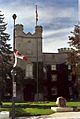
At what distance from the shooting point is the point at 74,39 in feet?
154

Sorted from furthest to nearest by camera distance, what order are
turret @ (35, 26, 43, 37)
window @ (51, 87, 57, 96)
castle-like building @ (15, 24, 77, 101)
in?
window @ (51, 87, 57, 96) < castle-like building @ (15, 24, 77, 101) < turret @ (35, 26, 43, 37)

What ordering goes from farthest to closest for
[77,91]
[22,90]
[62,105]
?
[77,91]
[22,90]
[62,105]

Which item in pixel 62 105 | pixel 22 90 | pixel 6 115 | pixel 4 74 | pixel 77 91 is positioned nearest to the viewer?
pixel 6 115

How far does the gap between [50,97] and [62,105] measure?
143ft

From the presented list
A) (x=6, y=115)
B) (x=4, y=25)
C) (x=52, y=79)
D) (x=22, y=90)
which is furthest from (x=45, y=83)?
(x=6, y=115)

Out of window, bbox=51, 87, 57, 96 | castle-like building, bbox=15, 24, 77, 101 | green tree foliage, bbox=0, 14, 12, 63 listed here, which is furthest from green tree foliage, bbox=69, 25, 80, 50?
A: window, bbox=51, 87, 57, 96

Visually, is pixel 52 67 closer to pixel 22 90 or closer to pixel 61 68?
pixel 61 68

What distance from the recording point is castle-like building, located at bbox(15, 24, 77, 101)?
237 ft

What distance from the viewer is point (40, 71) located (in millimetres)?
73875

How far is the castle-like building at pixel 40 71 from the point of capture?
237ft

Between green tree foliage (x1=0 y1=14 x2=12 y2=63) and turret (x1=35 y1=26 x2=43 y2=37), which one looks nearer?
green tree foliage (x1=0 y1=14 x2=12 y2=63)

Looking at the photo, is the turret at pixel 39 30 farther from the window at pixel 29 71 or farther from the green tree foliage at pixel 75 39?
the green tree foliage at pixel 75 39

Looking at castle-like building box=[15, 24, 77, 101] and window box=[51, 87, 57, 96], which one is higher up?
castle-like building box=[15, 24, 77, 101]

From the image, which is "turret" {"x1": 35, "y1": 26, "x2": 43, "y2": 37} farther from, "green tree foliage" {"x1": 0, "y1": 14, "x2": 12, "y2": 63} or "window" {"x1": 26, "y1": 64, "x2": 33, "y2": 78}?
"green tree foliage" {"x1": 0, "y1": 14, "x2": 12, "y2": 63}
